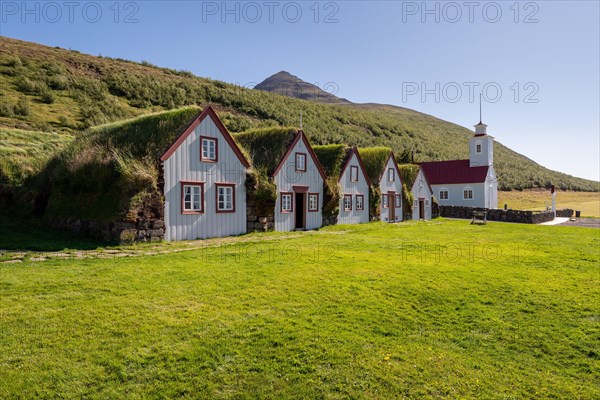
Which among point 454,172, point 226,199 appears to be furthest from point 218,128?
point 454,172

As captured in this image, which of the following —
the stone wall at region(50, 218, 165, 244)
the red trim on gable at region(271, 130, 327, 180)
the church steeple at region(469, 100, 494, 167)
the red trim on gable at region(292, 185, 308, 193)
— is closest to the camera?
the stone wall at region(50, 218, 165, 244)

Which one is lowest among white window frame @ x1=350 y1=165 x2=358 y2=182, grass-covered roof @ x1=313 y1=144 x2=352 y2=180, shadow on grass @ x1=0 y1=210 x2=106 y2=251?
shadow on grass @ x1=0 y1=210 x2=106 y2=251

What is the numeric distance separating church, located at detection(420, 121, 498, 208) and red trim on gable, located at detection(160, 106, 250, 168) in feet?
127

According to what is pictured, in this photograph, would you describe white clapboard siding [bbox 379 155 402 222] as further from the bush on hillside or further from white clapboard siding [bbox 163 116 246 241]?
the bush on hillside

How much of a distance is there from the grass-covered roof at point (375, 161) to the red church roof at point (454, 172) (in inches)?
845

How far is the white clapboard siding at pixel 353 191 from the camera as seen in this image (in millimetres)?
27906

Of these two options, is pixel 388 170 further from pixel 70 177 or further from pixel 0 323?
pixel 0 323

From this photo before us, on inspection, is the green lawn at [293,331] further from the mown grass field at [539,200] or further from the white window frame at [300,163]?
the mown grass field at [539,200]

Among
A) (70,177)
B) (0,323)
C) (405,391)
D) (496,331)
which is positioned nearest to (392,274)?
(496,331)

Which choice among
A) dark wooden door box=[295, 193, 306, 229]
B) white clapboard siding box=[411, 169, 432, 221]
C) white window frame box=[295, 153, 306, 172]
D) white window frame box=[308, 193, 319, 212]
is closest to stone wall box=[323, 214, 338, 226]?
white window frame box=[308, 193, 319, 212]

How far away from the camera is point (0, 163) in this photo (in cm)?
1939

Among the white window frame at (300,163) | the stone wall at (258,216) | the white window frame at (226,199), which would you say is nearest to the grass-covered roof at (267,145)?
the white window frame at (300,163)

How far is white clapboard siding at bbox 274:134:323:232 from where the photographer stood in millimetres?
22688

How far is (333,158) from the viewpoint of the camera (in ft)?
91.9
